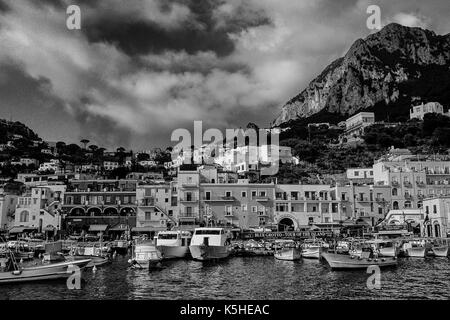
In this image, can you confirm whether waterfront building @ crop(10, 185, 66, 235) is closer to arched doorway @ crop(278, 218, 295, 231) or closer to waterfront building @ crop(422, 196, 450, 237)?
arched doorway @ crop(278, 218, 295, 231)

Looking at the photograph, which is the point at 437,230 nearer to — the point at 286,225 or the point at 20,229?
the point at 286,225

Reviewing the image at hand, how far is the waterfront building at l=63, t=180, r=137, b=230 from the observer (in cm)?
6619

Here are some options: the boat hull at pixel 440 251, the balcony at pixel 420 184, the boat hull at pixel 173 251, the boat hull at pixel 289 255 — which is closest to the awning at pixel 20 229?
the boat hull at pixel 173 251

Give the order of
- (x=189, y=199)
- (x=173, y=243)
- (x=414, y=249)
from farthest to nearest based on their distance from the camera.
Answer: (x=189, y=199)
(x=173, y=243)
(x=414, y=249)

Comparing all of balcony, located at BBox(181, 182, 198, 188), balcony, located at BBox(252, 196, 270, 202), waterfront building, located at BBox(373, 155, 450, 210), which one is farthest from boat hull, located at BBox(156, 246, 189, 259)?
waterfront building, located at BBox(373, 155, 450, 210)

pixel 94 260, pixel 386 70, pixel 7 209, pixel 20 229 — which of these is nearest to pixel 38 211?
pixel 20 229

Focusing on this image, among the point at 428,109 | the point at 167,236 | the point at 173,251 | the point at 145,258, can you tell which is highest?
the point at 428,109

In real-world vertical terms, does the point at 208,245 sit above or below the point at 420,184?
below

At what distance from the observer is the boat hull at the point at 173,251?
4228 cm

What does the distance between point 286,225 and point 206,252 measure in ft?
89.0

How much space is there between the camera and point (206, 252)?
132ft

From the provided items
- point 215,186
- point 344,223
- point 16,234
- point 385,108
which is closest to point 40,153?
point 16,234

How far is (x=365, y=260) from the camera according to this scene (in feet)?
109
